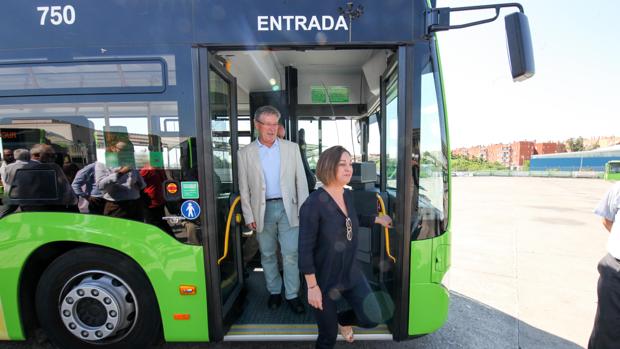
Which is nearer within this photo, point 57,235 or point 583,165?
point 57,235

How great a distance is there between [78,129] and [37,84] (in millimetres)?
408

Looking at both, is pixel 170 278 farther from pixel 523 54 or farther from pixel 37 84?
pixel 523 54

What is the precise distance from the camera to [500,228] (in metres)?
7.52

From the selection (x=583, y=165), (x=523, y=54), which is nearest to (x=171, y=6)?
(x=523, y=54)

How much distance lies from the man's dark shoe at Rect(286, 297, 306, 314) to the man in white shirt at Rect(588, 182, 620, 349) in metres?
2.27

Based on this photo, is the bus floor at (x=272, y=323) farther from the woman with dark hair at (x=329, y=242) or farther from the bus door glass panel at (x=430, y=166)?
the bus door glass panel at (x=430, y=166)

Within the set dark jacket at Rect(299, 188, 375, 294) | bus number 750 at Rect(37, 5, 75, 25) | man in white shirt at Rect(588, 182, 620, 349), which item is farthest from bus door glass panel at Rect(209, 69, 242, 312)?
man in white shirt at Rect(588, 182, 620, 349)

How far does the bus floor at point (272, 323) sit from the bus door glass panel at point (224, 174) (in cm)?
22

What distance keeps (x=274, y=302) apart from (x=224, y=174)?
1306mm

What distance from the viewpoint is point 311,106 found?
485cm

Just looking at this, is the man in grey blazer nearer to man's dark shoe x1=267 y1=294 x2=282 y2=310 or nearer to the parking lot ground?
man's dark shoe x1=267 y1=294 x2=282 y2=310

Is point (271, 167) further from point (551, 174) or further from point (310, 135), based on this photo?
point (551, 174)

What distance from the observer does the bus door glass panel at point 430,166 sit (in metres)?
2.19

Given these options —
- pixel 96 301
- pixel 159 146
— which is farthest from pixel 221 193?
pixel 96 301
